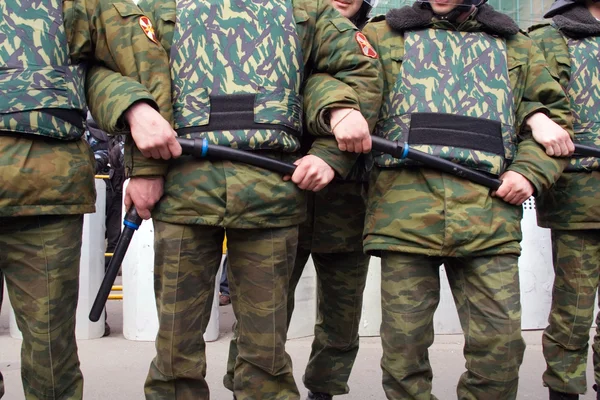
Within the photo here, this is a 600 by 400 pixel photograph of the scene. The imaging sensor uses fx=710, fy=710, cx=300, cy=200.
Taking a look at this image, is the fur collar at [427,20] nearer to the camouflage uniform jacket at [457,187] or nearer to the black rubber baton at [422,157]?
the camouflage uniform jacket at [457,187]

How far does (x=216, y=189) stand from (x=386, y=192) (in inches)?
27.8

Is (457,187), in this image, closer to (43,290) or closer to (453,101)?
(453,101)

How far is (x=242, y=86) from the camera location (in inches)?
99.2

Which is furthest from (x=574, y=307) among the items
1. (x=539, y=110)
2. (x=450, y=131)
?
(x=450, y=131)

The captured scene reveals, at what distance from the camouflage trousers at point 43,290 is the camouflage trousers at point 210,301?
308mm

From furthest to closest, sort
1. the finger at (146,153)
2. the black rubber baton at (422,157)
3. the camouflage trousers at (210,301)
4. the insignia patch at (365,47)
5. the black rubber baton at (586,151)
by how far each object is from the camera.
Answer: the black rubber baton at (586,151) → the insignia patch at (365,47) → the black rubber baton at (422,157) → the camouflage trousers at (210,301) → the finger at (146,153)

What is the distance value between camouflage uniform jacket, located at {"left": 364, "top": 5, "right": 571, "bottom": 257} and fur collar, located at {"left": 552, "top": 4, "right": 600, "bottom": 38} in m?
0.53

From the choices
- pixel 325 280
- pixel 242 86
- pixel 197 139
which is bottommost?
pixel 325 280

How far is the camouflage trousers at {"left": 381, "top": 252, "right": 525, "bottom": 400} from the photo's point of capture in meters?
2.66


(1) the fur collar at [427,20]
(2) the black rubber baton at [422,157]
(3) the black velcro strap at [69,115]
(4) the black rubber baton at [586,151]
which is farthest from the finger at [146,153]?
(4) the black rubber baton at [586,151]

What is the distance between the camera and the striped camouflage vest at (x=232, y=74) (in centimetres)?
251

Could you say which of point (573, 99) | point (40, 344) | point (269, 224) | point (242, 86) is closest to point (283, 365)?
point (269, 224)

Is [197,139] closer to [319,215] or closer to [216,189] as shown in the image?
[216,189]

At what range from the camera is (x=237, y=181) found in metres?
2.48
